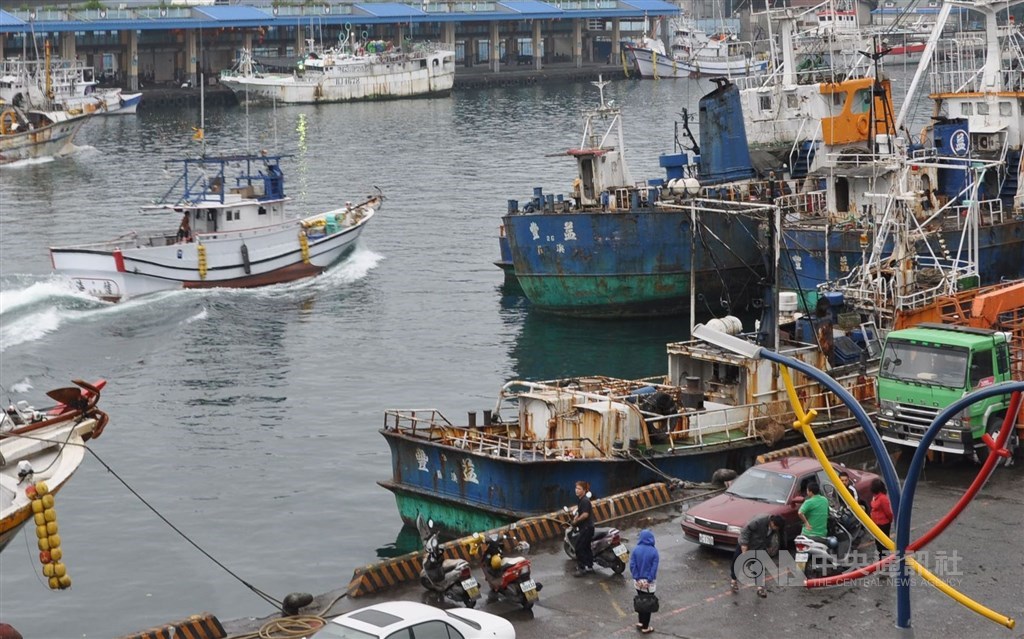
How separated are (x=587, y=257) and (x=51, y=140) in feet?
223

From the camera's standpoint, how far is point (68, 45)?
146m

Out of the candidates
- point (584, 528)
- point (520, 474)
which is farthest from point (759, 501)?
point (520, 474)

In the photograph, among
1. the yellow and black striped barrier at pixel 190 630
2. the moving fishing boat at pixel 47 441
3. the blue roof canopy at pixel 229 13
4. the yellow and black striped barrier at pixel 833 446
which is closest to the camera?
the yellow and black striped barrier at pixel 190 630

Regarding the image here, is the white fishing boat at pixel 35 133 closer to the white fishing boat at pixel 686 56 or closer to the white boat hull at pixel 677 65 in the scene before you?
the white boat hull at pixel 677 65

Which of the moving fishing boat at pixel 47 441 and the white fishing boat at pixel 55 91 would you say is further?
the white fishing boat at pixel 55 91

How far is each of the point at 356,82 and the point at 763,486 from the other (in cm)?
12423

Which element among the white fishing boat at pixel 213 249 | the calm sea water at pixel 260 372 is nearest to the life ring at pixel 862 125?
the calm sea water at pixel 260 372

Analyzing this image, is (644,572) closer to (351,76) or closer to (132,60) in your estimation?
(351,76)

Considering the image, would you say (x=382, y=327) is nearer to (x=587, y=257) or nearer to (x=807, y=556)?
(x=587, y=257)

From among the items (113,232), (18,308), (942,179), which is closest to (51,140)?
(113,232)

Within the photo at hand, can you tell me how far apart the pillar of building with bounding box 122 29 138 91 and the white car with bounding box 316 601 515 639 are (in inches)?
5319

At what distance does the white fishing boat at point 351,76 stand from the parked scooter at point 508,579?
4692 inches

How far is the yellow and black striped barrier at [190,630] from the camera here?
840 inches

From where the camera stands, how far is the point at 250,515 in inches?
1358
